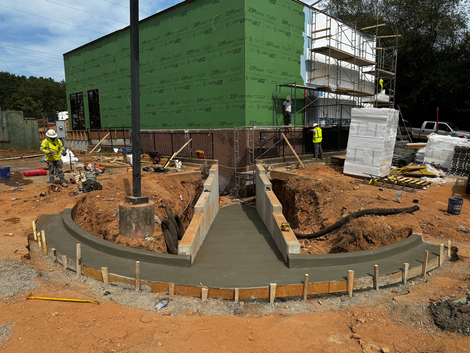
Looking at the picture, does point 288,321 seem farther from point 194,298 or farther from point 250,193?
point 250,193

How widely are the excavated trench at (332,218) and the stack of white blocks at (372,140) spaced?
6.00 feet

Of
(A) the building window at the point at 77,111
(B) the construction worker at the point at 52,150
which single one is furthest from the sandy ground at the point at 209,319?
(A) the building window at the point at 77,111

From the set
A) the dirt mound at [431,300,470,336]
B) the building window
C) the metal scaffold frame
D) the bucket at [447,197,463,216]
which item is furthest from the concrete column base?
the building window

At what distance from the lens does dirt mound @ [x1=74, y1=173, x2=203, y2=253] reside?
7.39 m

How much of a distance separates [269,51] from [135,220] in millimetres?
13779

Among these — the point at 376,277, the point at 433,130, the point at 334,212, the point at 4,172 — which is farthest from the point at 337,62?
the point at 4,172

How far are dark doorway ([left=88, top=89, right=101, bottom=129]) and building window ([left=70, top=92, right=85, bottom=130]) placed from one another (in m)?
1.60

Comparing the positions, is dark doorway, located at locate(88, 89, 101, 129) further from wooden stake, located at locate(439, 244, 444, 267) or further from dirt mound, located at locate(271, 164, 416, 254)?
wooden stake, located at locate(439, 244, 444, 267)

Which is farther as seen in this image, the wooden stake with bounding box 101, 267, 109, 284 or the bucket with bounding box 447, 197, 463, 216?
the bucket with bounding box 447, 197, 463, 216

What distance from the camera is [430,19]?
30969 mm

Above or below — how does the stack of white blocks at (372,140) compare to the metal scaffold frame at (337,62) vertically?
below

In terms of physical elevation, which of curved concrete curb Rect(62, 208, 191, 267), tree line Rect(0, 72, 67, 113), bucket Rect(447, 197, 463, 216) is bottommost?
curved concrete curb Rect(62, 208, 191, 267)

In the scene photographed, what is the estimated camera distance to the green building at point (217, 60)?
16828 mm

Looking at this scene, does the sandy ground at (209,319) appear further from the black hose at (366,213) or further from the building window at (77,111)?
the building window at (77,111)
